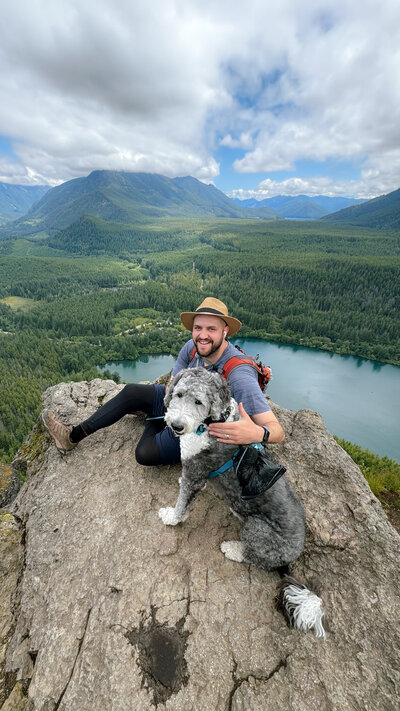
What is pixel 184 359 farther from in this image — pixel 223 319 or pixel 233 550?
pixel 233 550

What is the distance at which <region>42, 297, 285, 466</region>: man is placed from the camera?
11.6 feet

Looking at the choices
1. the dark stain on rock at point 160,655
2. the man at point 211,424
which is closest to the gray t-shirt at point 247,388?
the man at point 211,424

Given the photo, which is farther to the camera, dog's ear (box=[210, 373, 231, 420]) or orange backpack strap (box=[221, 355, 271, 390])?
orange backpack strap (box=[221, 355, 271, 390])

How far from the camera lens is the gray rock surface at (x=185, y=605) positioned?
297 centimetres

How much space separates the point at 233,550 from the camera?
13.1ft

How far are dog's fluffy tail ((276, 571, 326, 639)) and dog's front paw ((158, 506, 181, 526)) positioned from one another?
5.45 ft

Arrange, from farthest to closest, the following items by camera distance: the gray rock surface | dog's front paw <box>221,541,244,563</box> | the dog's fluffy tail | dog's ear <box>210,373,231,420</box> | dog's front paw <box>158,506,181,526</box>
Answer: dog's front paw <box>158,506,181,526</box>, dog's front paw <box>221,541,244,563</box>, dog's ear <box>210,373,231,420</box>, the dog's fluffy tail, the gray rock surface

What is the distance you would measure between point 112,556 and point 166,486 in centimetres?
128

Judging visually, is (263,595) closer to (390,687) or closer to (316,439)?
(390,687)

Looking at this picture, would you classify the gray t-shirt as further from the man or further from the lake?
the lake

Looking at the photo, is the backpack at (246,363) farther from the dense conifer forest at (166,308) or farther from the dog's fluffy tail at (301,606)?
the dense conifer forest at (166,308)

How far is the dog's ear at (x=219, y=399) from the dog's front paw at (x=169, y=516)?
76.4 inches

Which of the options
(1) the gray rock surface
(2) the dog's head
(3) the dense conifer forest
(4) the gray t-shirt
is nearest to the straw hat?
(4) the gray t-shirt

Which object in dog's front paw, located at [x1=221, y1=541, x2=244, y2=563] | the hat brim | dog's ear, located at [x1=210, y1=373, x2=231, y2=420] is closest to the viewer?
dog's ear, located at [x1=210, y1=373, x2=231, y2=420]
